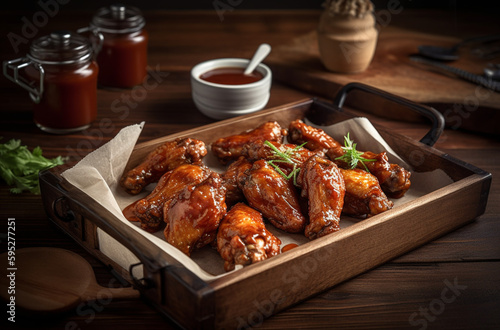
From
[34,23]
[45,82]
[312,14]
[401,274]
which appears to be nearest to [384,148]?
[401,274]

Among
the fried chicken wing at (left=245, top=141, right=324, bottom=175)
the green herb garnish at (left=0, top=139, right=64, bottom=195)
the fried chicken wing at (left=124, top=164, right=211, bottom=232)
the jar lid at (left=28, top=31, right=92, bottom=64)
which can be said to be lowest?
the green herb garnish at (left=0, top=139, right=64, bottom=195)

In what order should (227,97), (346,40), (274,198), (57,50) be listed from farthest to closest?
(346,40), (227,97), (57,50), (274,198)

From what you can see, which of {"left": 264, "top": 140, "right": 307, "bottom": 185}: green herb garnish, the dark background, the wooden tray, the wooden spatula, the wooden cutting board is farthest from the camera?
the dark background

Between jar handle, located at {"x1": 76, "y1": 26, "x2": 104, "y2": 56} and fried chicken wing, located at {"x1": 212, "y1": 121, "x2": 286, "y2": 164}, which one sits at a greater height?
jar handle, located at {"x1": 76, "y1": 26, "x2": 104, "y2": 56}

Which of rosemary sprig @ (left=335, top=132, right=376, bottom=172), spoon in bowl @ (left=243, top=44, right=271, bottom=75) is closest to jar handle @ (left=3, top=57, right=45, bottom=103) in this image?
spoon in bowl @ (left=243, top=44, right=271, bottom=75)

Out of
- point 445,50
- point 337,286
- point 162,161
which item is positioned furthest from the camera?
point 445,50

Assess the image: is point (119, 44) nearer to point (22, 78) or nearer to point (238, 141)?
point (22, 78)

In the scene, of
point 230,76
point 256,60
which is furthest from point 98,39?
point 256,60

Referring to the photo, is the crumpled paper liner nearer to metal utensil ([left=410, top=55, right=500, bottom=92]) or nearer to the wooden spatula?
the wooden spatula
